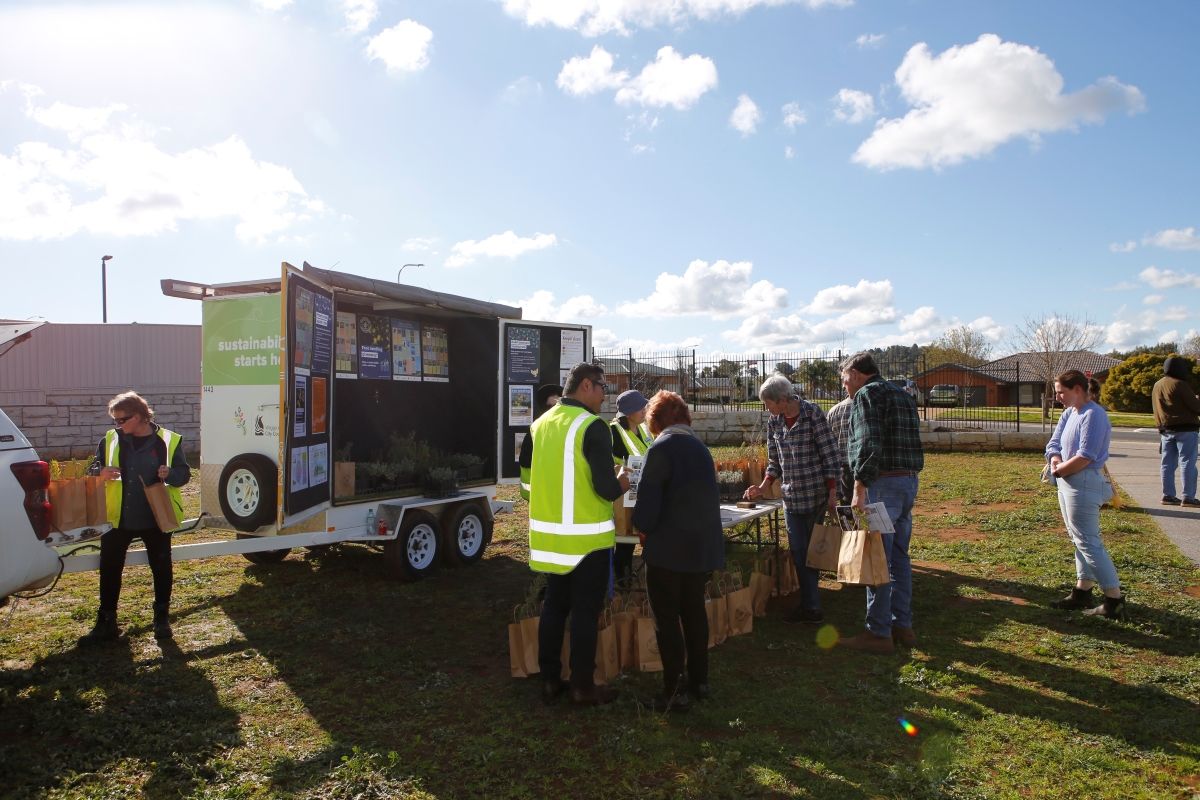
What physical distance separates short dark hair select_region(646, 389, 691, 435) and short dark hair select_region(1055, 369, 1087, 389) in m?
3.23

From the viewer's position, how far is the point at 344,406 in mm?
8008

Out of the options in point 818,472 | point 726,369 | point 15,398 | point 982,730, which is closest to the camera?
point 982,730

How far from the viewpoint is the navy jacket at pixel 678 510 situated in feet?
12.9

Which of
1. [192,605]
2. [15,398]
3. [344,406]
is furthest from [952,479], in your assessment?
[15,398]

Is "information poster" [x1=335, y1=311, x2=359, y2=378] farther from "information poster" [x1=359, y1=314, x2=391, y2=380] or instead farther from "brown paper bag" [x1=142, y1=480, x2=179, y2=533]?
"brown paper bag" [x1=142, y1=480, x2=179, y2=533]

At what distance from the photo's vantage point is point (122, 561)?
204 inches

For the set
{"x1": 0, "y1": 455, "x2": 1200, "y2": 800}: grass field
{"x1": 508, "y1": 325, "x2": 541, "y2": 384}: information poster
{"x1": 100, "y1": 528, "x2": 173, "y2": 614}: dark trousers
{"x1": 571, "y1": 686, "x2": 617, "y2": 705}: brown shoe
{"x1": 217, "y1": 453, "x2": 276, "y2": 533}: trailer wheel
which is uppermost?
{"x1": 508, "y1": 325, "x2": 541, "y2": 384}: information poster

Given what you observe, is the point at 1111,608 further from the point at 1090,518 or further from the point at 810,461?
the point at 810,461

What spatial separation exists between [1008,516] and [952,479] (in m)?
3.68

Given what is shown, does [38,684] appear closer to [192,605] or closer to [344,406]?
[192,605]

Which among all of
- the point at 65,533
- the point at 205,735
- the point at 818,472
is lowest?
the point at 205,735

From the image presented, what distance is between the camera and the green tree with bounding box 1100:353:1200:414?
1281 inches

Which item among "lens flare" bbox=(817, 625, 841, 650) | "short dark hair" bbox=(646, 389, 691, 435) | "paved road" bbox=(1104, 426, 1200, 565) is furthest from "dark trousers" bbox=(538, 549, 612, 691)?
"paved road" bbox=(1104, 426, 1200, 565)

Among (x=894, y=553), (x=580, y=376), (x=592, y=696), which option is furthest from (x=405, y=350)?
(x=894, y=553)
